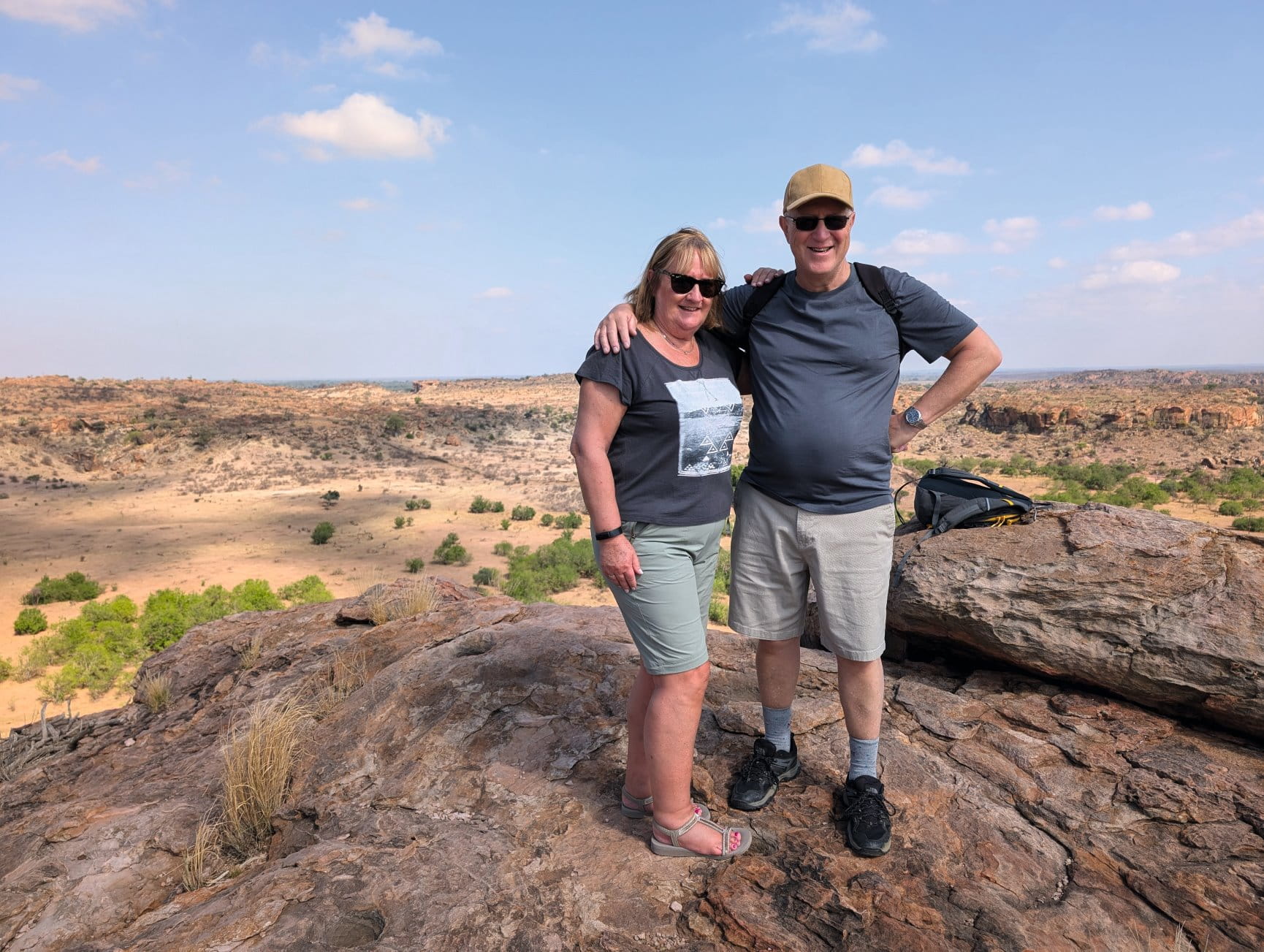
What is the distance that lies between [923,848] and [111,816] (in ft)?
12.2

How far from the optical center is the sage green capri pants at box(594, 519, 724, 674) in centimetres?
237

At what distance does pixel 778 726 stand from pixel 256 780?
2.44m

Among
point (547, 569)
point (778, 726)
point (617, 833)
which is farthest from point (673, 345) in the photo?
point (547, 569)

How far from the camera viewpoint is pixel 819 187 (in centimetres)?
249

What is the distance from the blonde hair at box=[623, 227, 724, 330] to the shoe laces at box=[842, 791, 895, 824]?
6.35 ft

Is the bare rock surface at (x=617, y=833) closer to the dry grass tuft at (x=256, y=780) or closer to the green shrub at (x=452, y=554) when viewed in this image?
the dry grass tuft at (x=256, y=780)

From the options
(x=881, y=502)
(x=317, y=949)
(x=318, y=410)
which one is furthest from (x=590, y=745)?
(x=318, y=410)

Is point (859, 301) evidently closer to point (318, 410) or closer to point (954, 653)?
point (954, 653)

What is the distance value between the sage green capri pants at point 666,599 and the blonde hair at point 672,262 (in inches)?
29.9

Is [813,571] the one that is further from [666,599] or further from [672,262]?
[672,262]

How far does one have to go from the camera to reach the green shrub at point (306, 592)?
39.2ft

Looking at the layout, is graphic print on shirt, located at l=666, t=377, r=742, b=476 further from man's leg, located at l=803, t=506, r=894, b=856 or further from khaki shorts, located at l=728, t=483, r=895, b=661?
man's leg, located at l=803, t=506, r=894, b=856

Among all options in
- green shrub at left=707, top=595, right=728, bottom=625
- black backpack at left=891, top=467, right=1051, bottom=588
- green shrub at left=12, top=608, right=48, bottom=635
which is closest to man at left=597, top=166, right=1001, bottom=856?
black backpack at left=891, top=467, right=1051, bottom=588

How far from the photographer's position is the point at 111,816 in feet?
11.2
